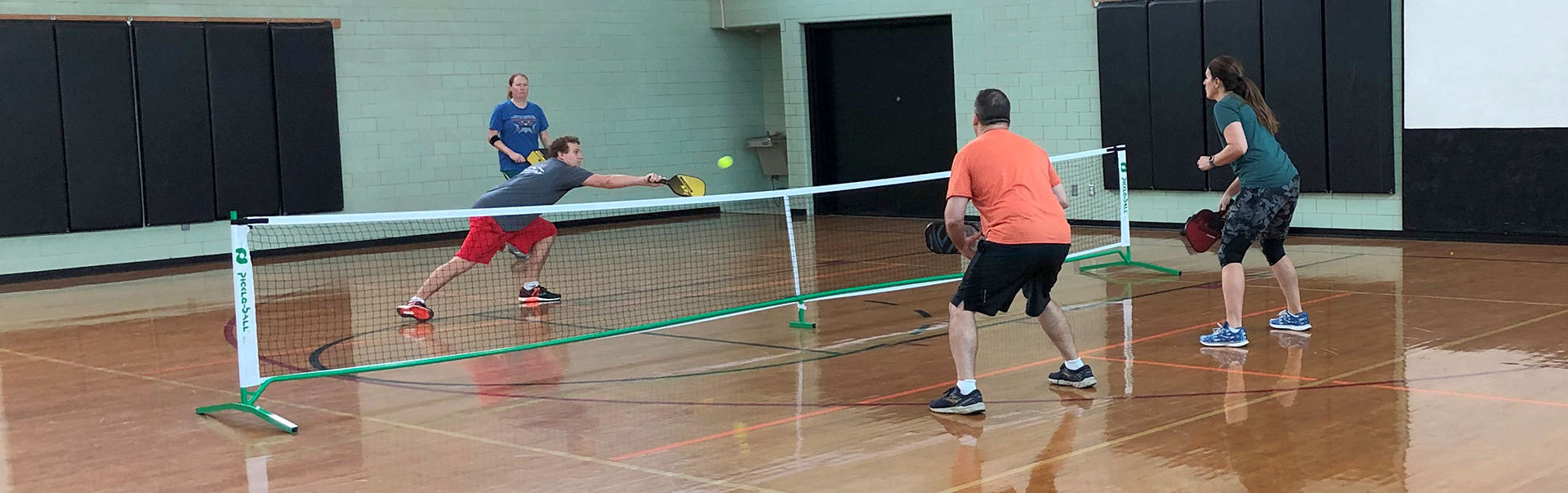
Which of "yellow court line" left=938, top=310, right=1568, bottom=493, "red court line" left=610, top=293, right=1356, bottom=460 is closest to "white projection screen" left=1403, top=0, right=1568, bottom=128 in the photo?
"red court line" left=610, top=293, right=1356, bottom=460

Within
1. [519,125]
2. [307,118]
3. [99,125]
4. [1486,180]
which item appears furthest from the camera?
[307,118]

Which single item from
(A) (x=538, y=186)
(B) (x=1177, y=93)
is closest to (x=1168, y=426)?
(A) (x=538, y=186)

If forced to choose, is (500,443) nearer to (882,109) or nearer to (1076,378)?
(1076,378)

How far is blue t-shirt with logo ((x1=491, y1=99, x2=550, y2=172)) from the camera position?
43.8 ft

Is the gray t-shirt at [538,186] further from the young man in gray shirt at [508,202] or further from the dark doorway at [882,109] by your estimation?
the dark doorway at [882,109]

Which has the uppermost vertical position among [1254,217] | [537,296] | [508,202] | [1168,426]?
[508,202]

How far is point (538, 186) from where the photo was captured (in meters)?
9.98

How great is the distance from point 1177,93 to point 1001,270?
9.56 meters

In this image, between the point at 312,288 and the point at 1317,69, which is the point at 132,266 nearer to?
the point at 312,288

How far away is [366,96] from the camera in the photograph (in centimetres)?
1661

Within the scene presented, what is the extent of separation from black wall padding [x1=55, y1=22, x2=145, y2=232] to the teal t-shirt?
37.3 ft

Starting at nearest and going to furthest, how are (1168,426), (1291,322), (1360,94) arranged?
1. (1168,426)
2. (1291,322)
3. (1360,94)

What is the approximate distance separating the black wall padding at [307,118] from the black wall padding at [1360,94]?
10.6 m

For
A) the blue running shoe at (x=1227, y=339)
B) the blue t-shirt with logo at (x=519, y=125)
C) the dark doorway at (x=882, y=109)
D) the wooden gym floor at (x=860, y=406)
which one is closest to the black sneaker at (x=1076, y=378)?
the wooden gym floor at (x=860, y=406)
